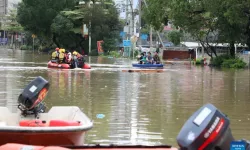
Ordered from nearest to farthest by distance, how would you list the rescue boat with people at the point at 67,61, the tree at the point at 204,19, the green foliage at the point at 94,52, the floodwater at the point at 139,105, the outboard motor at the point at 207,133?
the outboard motor at the point at 207,133 → the floodwater at the point at 139,105 → the rescue boat with people at the point at 67,61 → the tree at the point at 204,19 → the green foliage at the point at 94,52

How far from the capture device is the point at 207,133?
5.16m

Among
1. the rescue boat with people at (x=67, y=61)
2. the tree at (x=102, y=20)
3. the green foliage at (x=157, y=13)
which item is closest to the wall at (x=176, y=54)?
the tree at (x=102, y=20)

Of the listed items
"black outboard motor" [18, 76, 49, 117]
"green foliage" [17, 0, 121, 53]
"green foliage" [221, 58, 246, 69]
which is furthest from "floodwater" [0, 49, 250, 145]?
"green foliage" [17, 0, 121, 53]

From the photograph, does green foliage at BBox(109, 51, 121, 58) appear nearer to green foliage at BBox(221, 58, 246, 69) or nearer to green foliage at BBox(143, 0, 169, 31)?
green foliage at BBox(143, 0, 169, 31)

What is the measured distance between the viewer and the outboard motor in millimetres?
5164

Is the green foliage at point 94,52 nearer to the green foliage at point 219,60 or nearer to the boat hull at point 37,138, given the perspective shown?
the green foliage at point 219,60

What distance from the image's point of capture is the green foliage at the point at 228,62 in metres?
39.9

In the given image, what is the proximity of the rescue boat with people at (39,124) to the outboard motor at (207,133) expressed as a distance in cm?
243

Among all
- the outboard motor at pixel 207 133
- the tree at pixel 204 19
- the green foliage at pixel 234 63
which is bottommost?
the green foliage at pixel 234 63

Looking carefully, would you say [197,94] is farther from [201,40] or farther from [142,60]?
[201,40]

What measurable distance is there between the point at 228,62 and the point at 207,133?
36469 mm

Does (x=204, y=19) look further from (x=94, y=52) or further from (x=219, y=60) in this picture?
(x=94, y=52)

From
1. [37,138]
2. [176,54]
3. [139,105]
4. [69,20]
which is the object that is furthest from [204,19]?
[37,138]

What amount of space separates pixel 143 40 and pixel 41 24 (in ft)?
66.1
